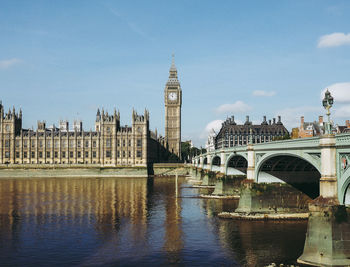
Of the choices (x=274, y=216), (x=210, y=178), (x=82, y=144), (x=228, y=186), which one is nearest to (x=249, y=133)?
(x=82, y=144)

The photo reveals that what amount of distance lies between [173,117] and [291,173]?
141332 millimetres

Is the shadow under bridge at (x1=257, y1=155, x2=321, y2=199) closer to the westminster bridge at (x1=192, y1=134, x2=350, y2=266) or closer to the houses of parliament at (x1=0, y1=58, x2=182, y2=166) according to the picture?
the westminster bridge at (x1=192, y1=134, x2=350, y2=266)

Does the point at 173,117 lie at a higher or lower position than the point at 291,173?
higher

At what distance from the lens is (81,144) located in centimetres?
15300

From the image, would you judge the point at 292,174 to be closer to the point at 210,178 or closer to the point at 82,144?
the point at 210,178

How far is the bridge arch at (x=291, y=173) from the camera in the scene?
47.8 m

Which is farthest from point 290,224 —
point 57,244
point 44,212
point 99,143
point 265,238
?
point 99,143

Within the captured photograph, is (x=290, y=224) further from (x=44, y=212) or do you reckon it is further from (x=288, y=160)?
(x=44, y=212)

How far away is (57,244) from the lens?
119 ft

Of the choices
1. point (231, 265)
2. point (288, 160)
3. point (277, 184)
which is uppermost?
point (288, 160)

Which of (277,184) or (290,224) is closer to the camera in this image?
(290,224)

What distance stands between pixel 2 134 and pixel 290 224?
5322 inches

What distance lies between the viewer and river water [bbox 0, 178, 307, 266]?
102 ft

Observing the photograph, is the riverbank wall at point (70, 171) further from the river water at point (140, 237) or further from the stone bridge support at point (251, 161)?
the stone bridge support at point (251, 161)
